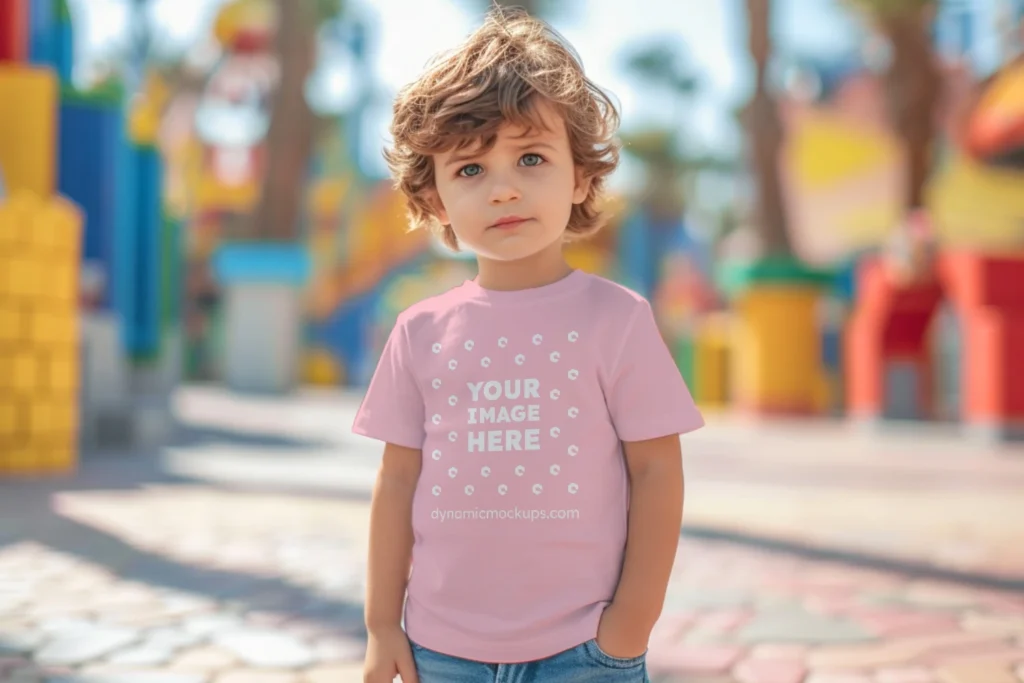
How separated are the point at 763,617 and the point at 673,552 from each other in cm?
196

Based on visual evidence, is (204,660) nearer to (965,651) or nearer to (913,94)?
(965,651)

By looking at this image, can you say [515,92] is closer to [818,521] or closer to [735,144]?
[818,521]

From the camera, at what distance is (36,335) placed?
6289 mm

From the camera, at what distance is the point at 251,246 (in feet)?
55.8

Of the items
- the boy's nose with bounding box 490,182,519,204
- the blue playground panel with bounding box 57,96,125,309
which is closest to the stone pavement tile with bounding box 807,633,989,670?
the boy's nose with bounding box 490,182,519,204

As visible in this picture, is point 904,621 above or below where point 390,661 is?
below

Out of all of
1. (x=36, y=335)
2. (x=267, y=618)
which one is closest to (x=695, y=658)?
(x=267, y=618)

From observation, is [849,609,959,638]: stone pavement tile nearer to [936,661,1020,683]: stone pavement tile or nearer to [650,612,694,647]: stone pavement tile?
[936,661,1020,683]: stone pavement tile

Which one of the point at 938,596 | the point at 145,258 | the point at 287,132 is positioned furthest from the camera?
the point at 287,132

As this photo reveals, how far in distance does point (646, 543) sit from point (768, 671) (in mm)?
1375

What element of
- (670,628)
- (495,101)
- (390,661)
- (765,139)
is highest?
(765,139)

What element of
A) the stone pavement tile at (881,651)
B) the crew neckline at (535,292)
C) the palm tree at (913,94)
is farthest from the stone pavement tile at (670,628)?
the palm tree at (913,94)

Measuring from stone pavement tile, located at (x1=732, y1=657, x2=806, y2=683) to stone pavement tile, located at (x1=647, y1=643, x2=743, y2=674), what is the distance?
38 millimetres

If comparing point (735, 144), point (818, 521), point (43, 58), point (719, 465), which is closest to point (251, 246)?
point (43, 58)
